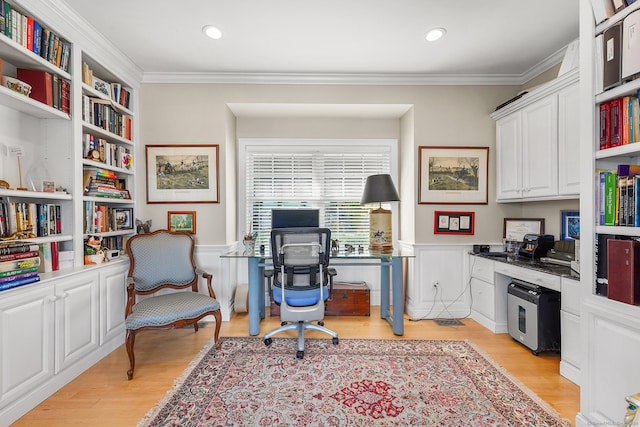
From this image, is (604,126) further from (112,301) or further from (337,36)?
(112,301)

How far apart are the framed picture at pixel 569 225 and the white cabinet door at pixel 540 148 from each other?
305 millimetres

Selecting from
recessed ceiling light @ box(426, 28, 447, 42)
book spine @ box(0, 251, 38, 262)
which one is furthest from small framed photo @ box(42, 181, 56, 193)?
recessed ceiling light @ box(426, 28, 447, 42)

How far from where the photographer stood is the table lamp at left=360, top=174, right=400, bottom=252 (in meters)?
3.12

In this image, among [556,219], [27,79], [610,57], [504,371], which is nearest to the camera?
[610,57]

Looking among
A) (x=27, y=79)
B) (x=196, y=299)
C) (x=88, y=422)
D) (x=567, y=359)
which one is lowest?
(x=88, y=422)

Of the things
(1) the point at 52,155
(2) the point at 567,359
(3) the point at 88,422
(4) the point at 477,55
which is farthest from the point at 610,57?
(1) the point at 52,155

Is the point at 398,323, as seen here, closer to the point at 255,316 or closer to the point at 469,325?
the point at 469,325

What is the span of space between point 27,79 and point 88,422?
2322 mm

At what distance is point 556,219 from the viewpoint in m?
2.76

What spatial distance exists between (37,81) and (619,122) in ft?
11.9

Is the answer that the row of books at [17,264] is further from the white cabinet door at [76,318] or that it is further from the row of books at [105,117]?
the row of books at [105,117]

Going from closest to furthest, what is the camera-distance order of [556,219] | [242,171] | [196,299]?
[196,299] < [556,219] < [242,171]

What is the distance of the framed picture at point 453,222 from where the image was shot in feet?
10.7

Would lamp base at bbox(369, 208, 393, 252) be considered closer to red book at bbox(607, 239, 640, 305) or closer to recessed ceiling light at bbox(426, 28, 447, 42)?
recessed ceiling light at bbox(426, 28, 447, 42)
